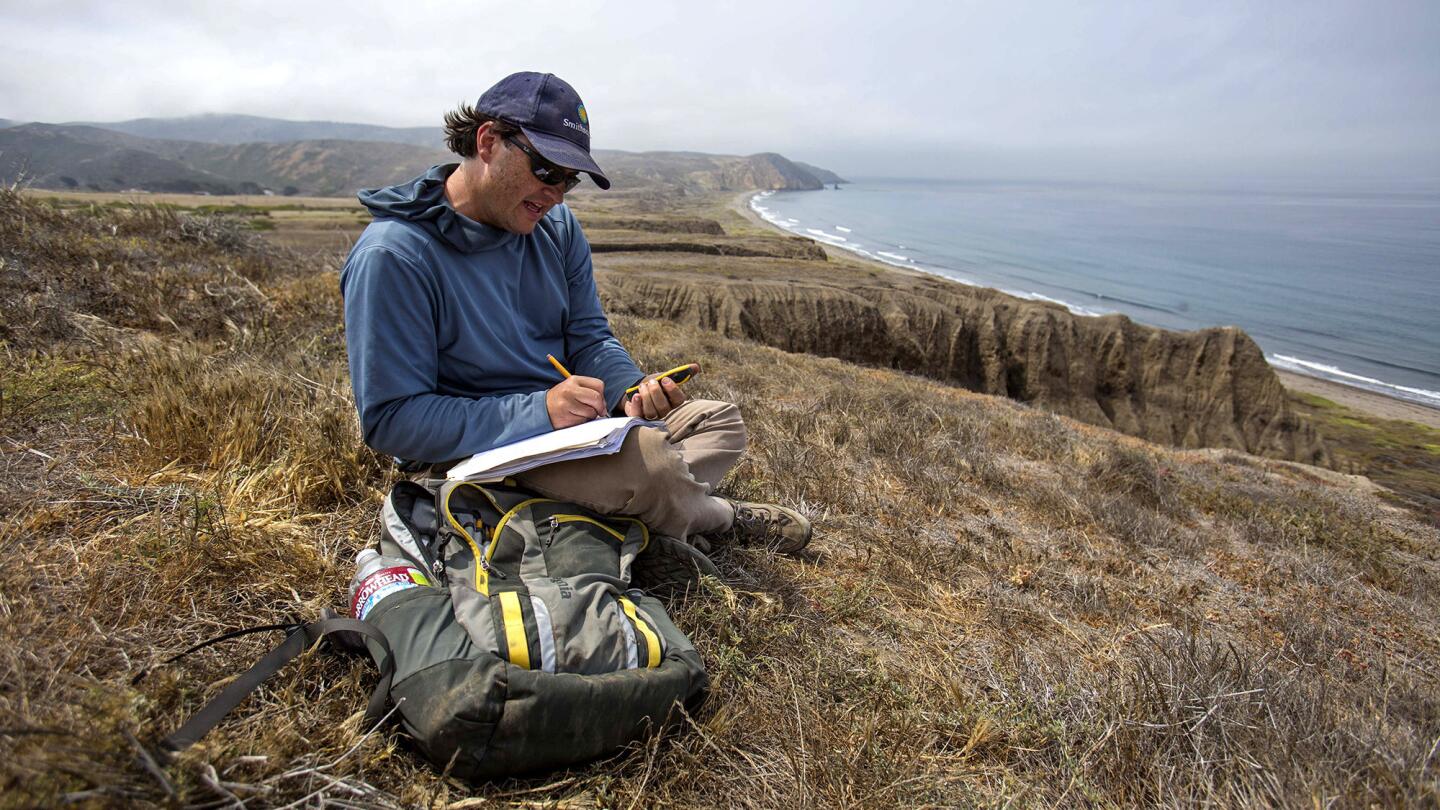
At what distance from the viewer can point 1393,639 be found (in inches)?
127

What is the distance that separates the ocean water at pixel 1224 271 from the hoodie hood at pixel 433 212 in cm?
4496

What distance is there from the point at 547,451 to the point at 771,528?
49.8 inches

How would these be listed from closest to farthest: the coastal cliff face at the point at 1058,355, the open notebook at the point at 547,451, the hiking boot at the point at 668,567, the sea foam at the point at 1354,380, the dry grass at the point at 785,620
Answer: the dry grass at the point at 785,620, the open notebook at the point at 547,451, the hiking boot at the point at 668,567, the coastal cliff face at the point at 1058,355, the sea foam at the point at 1354,380

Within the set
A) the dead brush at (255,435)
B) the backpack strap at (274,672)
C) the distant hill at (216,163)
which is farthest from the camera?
the distant hill at (216,163)

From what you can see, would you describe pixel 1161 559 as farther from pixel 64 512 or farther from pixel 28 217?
pixel 28 217

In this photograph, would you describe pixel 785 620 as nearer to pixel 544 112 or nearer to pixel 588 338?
pixel 588 338

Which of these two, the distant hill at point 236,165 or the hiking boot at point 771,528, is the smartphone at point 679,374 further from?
the distant hill at point 236,165

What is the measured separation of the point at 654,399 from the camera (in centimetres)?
238

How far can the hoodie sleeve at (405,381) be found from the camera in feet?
6.59

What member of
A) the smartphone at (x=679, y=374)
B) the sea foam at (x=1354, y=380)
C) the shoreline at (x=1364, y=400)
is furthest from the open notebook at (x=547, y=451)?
the sea foam at (x=1354, y=380)

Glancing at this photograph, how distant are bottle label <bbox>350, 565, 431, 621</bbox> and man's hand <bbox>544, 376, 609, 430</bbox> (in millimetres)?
599

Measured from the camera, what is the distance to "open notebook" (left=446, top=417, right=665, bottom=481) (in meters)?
2.00

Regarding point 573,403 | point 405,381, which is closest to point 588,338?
point 573,403

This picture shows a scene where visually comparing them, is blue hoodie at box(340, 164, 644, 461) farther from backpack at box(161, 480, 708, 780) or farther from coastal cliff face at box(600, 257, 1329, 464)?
coastal cliff face at box(600, 257, 1329, 464)
